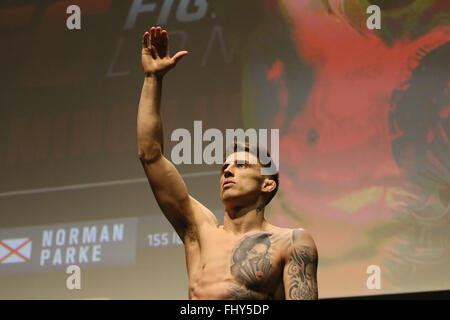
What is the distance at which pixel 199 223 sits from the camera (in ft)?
10.8

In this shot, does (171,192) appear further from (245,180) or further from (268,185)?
(268,185)

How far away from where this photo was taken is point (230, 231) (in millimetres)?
3275

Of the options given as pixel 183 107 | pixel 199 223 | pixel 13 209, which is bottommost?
pixel 199 223

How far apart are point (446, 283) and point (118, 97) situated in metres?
2.41

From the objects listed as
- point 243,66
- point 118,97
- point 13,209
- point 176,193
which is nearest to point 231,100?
point 243,66

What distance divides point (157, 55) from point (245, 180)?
2.12 ft

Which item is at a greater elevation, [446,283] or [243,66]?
[243,66]

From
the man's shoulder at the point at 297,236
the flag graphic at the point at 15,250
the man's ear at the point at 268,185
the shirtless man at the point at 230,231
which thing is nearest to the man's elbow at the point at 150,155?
the shirtless man at the point at 230,231

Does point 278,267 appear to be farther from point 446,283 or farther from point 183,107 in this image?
point 183,107
